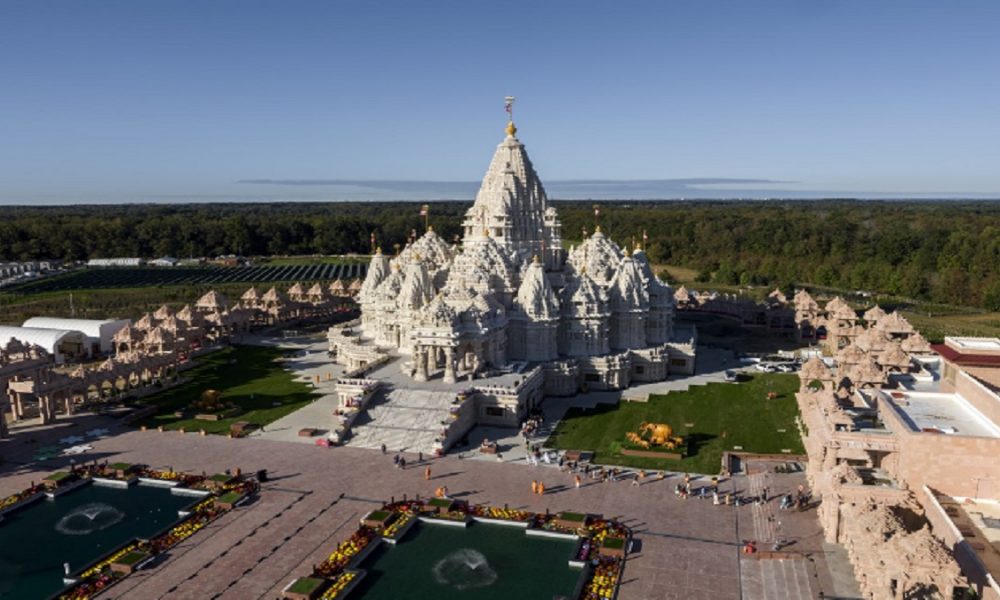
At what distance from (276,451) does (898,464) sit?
30.8 meters

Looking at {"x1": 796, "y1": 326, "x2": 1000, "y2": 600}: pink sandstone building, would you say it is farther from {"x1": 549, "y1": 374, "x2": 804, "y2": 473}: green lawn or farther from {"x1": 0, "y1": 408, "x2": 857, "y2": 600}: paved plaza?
{"x1": 549, "y1": 374, "x2": 804, "y2": 473}: green lawn

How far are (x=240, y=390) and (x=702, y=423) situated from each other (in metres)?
32.4

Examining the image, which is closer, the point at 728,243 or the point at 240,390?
the point at 240,390

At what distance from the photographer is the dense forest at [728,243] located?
95500 mm

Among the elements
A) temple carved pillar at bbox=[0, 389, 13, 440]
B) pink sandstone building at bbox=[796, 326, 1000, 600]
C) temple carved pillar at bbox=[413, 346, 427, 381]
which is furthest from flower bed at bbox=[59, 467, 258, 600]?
pink sandstone building at bbox=[796, 326, 1000, 600]

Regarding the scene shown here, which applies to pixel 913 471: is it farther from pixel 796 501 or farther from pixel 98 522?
pixel 98 522

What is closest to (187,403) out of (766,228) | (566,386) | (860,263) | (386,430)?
(386,430)

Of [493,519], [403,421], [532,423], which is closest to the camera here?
[493,519]

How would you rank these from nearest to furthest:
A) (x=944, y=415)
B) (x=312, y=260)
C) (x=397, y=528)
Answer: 1. (x=397, y=528)
2. (x=944, y=415)
3. (x=312, y=260)

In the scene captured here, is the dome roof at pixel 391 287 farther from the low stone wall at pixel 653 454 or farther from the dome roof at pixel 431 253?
the low stone wall at pixel 653 454

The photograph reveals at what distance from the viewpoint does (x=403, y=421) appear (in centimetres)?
4222

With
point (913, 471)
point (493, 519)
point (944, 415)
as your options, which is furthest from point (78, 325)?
point (944, 415)

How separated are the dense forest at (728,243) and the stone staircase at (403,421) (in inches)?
2844

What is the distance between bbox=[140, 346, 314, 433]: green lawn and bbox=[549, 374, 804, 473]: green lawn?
766 inches
